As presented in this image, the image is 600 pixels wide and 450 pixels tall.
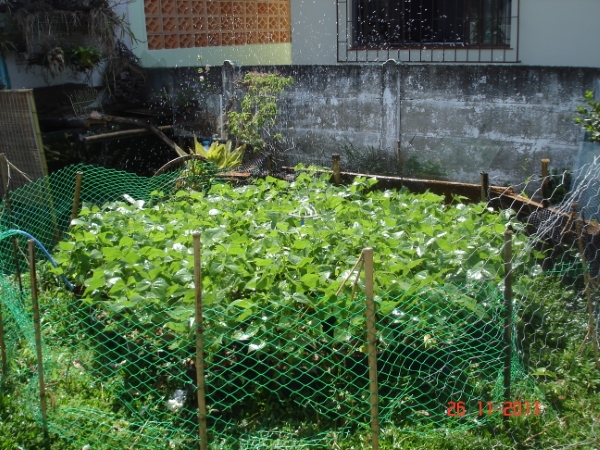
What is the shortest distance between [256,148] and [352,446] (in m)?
5.66

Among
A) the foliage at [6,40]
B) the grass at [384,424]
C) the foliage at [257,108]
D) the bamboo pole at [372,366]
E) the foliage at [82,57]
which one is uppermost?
the foliage at [6,40]

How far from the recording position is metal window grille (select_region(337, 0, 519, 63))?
8.75 metres

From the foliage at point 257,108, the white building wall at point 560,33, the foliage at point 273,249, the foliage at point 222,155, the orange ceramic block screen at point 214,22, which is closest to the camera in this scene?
the foliage at point 273,249

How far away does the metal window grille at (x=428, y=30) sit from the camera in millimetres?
8750

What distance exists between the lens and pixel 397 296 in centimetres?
371

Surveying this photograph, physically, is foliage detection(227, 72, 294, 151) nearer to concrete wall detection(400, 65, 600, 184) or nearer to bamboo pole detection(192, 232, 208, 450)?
concrete wall detection(400, 65, 600, 184)

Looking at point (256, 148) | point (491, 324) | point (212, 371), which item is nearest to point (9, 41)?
point (256, 148)

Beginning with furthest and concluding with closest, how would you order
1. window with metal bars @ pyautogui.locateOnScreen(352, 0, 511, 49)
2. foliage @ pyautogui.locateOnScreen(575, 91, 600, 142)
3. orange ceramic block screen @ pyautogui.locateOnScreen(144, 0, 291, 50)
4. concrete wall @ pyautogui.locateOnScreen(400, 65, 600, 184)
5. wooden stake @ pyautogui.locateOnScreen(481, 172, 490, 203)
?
1. orange ceramic block screen @ pyautogui.locateOnScreen(144, 0, 291, 50)
2. window with metal bars @ pyautogui.locateOnScreen(352, 0, 511, 49)
3. concrete wall @ pyautogui.locateOnScreen(400, 65, 600, 184)
4. foliage @ pyautogui.locateOnScreen(575, 91, 600, 142)
5. wooden stake @ pyautogui.locateOnScreen(481, 172, 490, 203)

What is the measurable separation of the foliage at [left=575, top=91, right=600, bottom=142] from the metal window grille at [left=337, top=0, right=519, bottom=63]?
2.20 meters

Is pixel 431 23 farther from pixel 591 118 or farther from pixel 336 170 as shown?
pixel 336 170
